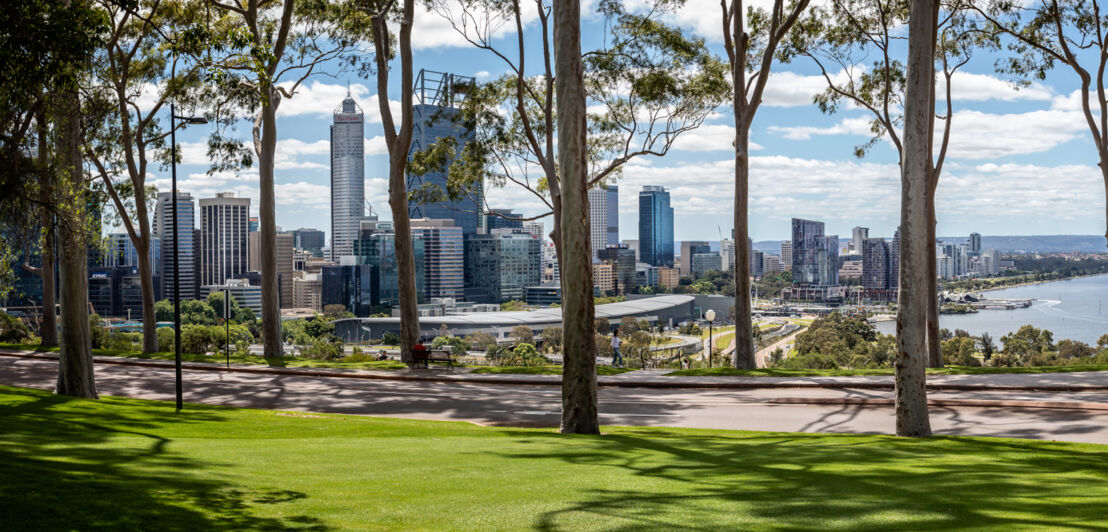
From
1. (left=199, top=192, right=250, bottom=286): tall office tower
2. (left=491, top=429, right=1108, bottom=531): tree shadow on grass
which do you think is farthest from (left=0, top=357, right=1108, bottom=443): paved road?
(left=199, top=192, right=250, bottom=286): tall office tower

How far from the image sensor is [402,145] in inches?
1019

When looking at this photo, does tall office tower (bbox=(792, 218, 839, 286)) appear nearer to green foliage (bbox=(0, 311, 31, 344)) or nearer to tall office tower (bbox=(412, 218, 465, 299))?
tall office tower (bbox=(412, 218, 465, 299))

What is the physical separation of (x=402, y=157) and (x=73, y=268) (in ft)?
39.0

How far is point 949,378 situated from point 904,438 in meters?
8.70

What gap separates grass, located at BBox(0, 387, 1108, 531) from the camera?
5.77 metres

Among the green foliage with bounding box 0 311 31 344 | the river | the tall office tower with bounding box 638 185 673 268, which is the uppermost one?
the tall office tower with bounding box 638 185 673 268

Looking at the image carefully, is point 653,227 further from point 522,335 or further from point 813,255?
point 522,335

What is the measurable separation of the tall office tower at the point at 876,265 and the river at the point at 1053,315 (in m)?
10.8

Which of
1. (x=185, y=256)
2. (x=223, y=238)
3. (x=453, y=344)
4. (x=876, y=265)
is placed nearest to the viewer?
(x=453, y=344)

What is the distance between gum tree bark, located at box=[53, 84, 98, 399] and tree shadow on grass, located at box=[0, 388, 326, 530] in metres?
5.60

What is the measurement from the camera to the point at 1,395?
48.4 feet

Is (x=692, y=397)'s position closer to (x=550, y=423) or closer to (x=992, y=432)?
(x=550, y=423)

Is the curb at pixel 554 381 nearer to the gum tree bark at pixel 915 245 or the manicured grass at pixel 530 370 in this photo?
the manicured grass at pixel 530 370

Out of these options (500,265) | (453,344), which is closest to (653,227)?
(500,265)
